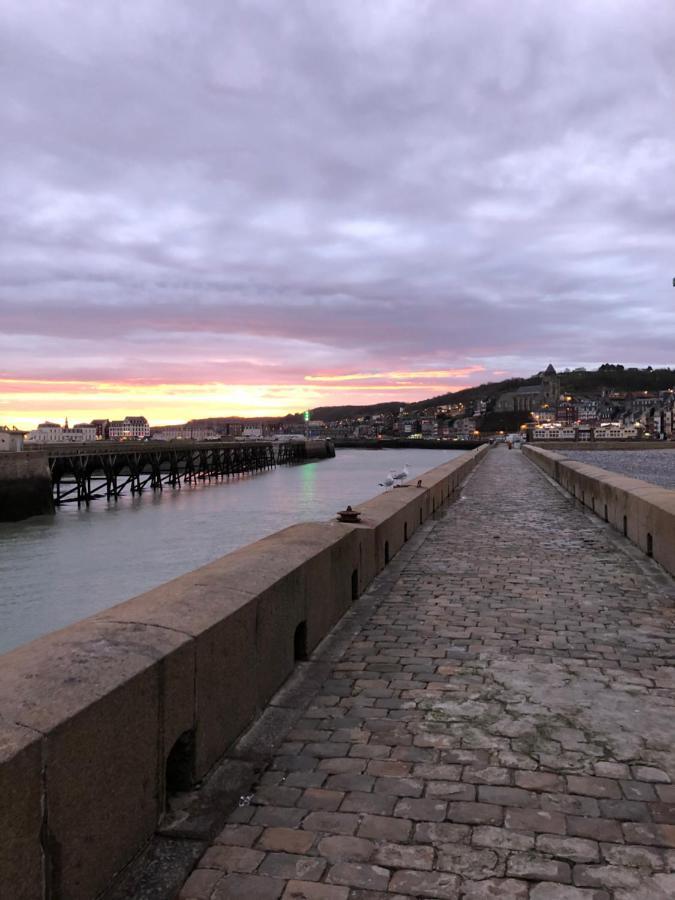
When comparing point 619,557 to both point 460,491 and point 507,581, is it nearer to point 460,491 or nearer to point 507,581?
→ point 507,581

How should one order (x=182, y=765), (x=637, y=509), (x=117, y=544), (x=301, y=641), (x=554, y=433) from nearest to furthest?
(x=182, y=765) < (x=301, y=641) < (x=637, y=509) < (x=117, y=544) < (x=554, y=433)

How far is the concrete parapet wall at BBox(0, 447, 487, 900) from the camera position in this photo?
223cm

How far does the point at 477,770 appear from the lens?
143 inches

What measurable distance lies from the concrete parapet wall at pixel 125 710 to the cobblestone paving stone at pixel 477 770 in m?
0.37

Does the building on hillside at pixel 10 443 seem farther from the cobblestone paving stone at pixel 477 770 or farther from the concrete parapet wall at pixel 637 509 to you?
the cobblestone paving stone at pixel 477 770

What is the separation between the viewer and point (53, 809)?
2291 millimetres

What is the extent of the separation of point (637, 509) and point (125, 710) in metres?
9.69

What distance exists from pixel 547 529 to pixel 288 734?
9712mm

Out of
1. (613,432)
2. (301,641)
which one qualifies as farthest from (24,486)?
(613,432)

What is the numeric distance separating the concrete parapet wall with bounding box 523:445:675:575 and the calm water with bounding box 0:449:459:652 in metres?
10.5

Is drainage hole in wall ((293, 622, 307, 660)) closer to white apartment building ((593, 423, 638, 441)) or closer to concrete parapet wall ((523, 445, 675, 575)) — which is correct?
concrete parapet wall ((523, 445, 675, 575))

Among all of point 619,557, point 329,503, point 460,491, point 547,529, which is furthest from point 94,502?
point 619,557

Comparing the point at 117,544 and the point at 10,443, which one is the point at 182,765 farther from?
the point at 10,443

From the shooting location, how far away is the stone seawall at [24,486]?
33.1 m
